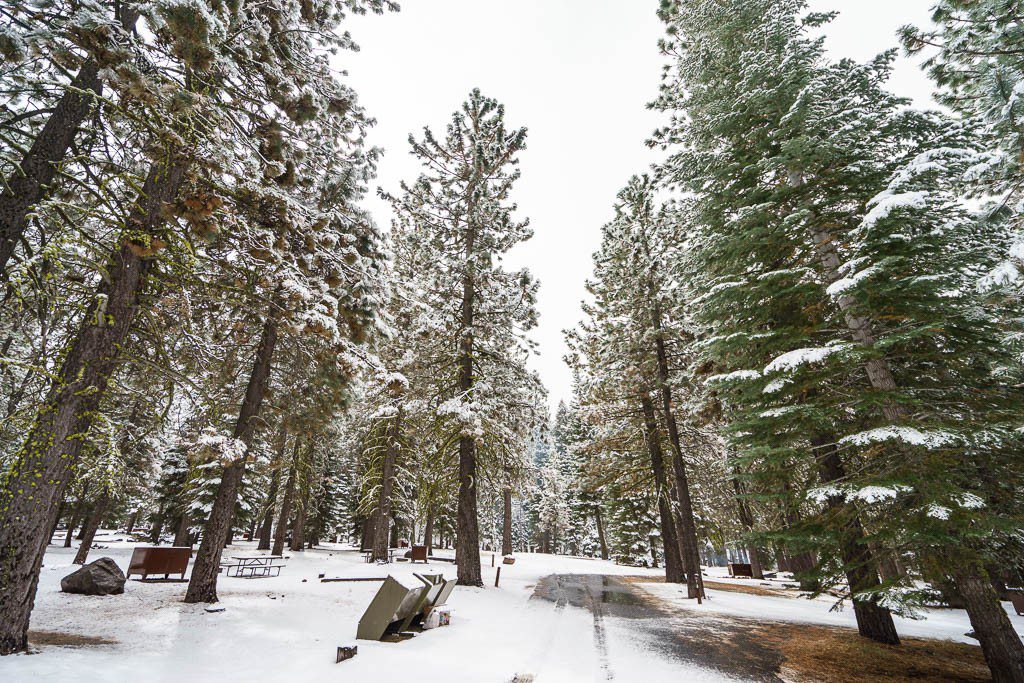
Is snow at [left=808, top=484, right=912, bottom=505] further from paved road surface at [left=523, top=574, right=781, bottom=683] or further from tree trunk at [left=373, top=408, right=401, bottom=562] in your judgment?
tree trunk at [left=373, top=408, right=401, bottom=562]

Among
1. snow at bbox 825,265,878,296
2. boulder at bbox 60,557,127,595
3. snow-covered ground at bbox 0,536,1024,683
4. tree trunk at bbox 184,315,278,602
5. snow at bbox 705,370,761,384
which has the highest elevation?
snow at bbox 825,265,878,296

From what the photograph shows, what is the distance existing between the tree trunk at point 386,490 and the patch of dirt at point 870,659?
1601cm

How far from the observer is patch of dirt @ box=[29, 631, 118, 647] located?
670 cm

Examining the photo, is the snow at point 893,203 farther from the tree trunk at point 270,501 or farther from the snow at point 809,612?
the tree trunk at point 270,501

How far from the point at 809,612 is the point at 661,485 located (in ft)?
20.4

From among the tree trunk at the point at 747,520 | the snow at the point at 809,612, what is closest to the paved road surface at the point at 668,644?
the snow at the point at 809,612

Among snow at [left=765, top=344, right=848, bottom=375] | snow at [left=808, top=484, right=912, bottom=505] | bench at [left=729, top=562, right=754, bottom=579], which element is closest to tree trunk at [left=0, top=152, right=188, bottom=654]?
snow at [left=765, top=344, right=848, bottom=375]

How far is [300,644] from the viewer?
305 inches

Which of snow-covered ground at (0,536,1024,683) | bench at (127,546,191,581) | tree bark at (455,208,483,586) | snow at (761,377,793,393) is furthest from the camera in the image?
tree bark at (455,208,483,586)

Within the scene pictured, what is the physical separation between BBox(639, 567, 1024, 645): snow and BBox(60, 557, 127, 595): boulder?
1606cm

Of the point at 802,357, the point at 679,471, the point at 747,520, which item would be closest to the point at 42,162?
the point at 802,357

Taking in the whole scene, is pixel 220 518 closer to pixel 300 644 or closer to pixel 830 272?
pixel 300 644

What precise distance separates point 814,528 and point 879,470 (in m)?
1.68

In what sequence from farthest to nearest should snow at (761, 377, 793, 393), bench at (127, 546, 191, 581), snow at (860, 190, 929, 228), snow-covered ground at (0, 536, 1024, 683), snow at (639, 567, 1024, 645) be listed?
bench at (127, 546, 191, 581) < snow at (639, 567, 1024, 645) < snow at (761, 377, 793, 393) < snow at (860, 190, 929, 228) < snow-covered ground at (0, 536, 1024, 683)
